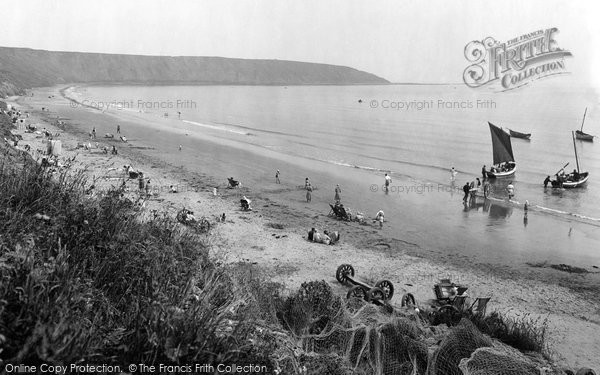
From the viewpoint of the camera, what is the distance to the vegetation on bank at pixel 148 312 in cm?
414

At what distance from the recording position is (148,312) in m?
4.77

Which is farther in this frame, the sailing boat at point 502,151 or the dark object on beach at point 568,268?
the sailing boat at point 502,151

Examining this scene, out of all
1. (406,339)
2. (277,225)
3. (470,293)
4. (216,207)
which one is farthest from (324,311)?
(216,207)

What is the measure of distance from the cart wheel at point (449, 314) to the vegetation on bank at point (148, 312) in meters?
0.89

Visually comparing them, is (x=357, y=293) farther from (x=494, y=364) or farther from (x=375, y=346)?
(x=494, y=364)

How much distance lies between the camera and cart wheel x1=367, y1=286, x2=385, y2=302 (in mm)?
11809

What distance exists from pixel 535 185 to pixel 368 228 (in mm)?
20124

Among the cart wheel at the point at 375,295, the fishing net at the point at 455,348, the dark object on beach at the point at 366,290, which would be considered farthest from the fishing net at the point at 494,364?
the cart wheel at the point at 375,295

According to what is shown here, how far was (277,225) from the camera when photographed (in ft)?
67.4

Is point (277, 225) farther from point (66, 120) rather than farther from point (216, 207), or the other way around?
point (66, 120)

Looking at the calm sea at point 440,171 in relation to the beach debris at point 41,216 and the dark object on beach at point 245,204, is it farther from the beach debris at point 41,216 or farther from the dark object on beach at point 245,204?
the beach debris at point 41,216

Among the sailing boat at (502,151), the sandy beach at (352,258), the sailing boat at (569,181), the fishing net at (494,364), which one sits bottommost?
the sandy beach at (352,258)

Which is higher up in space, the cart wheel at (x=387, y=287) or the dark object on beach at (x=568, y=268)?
the cart wheel at (x=387, y=287)

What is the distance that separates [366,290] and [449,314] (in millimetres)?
2217
